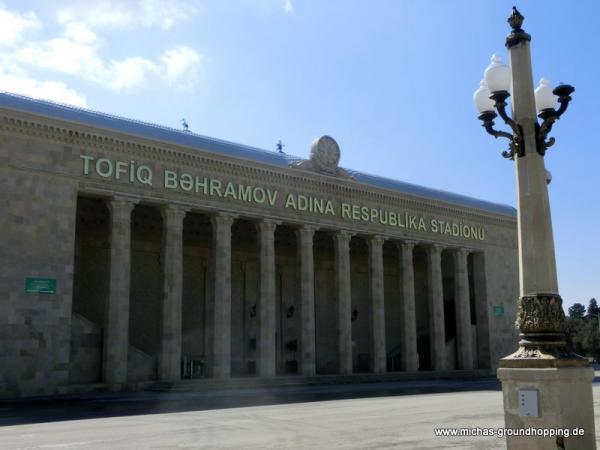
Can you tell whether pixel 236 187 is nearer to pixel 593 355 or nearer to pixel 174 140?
pixel 174 140

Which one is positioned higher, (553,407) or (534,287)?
(534,287)

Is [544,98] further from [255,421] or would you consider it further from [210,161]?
[210,161]

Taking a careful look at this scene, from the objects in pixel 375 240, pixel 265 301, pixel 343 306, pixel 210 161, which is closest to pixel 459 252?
pixel 375 240

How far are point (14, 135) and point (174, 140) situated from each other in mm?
7545

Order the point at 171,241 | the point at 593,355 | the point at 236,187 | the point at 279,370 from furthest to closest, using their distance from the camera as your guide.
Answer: the point at 593,355
the point at 279,370
the point at 236,187
the point at 171,241

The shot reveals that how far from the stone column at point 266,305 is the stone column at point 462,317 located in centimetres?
1571

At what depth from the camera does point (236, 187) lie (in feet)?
114

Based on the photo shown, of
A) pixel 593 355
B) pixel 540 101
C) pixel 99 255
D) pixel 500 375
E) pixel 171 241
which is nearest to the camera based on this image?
pixel 500 375

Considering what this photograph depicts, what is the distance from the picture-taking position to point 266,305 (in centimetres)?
3506

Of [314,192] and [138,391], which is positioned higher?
[314,192]

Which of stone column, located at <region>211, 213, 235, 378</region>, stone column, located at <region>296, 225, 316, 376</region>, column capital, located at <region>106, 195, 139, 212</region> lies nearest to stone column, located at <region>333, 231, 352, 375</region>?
stone column, located at <region>296, 225, 316, 376</region>

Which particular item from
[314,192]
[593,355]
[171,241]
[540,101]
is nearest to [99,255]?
[171,241]

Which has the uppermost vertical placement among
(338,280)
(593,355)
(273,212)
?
(273,212)

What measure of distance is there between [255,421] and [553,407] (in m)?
10.1
